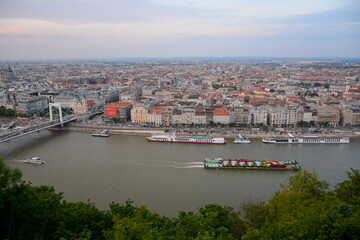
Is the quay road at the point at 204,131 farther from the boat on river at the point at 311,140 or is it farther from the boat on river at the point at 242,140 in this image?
the boat on river at the point at 311,140

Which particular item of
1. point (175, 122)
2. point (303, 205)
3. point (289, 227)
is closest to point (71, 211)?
point (289, 227)

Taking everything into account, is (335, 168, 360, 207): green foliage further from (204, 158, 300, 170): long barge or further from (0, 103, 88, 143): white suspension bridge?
(0, 103, 88, 143): white suspension bridge

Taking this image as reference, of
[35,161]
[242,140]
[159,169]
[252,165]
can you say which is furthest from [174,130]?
[35,161]

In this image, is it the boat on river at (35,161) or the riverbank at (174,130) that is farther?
the riverbank at (174,130)

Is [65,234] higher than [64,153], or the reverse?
[65,234]

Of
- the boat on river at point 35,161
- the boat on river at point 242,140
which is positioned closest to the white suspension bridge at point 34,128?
the boat on river at point 35,161

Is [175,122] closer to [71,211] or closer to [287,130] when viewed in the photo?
[287,130]

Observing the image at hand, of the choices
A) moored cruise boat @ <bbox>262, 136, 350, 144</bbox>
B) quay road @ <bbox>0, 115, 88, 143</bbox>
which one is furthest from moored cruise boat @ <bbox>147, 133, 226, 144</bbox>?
quay road @ <bbox>0, 115, 88, 143</bbox>

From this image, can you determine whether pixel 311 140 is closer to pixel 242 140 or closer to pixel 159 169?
pixel 242 140
